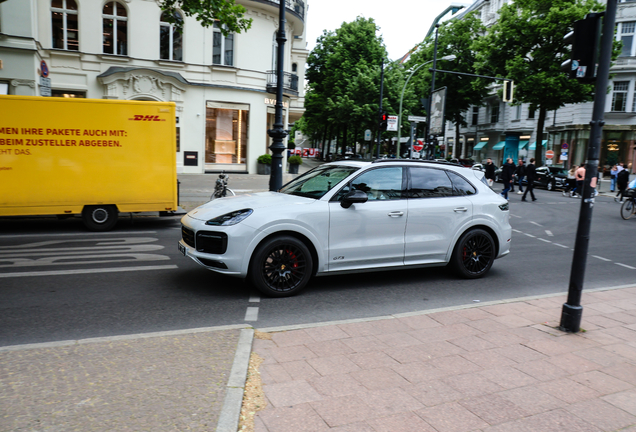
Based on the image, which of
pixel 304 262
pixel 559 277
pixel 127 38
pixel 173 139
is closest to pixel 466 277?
pixel 559 277

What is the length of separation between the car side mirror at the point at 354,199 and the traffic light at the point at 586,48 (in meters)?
2.54

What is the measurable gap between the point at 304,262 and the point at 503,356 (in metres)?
2.52

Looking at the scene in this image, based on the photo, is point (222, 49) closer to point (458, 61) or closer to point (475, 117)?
point (458, 61)

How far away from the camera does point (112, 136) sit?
33.7ft

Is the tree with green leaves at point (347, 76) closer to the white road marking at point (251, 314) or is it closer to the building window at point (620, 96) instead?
the building window at point (620, 96)

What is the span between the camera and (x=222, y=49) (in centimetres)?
2620

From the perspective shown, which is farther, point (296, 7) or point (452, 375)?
point (296, 7)

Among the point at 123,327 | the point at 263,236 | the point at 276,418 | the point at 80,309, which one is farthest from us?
the point at 263,236

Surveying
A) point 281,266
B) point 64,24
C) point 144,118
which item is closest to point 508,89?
point 144,118

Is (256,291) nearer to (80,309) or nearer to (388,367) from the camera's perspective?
(80,309)

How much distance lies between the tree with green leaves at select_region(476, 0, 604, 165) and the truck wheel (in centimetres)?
3000

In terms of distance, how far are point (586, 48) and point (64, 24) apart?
2465 centimetres

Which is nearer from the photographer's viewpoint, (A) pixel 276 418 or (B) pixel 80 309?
(A) pixel 276 418

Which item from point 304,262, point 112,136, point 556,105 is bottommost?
point 304,262
